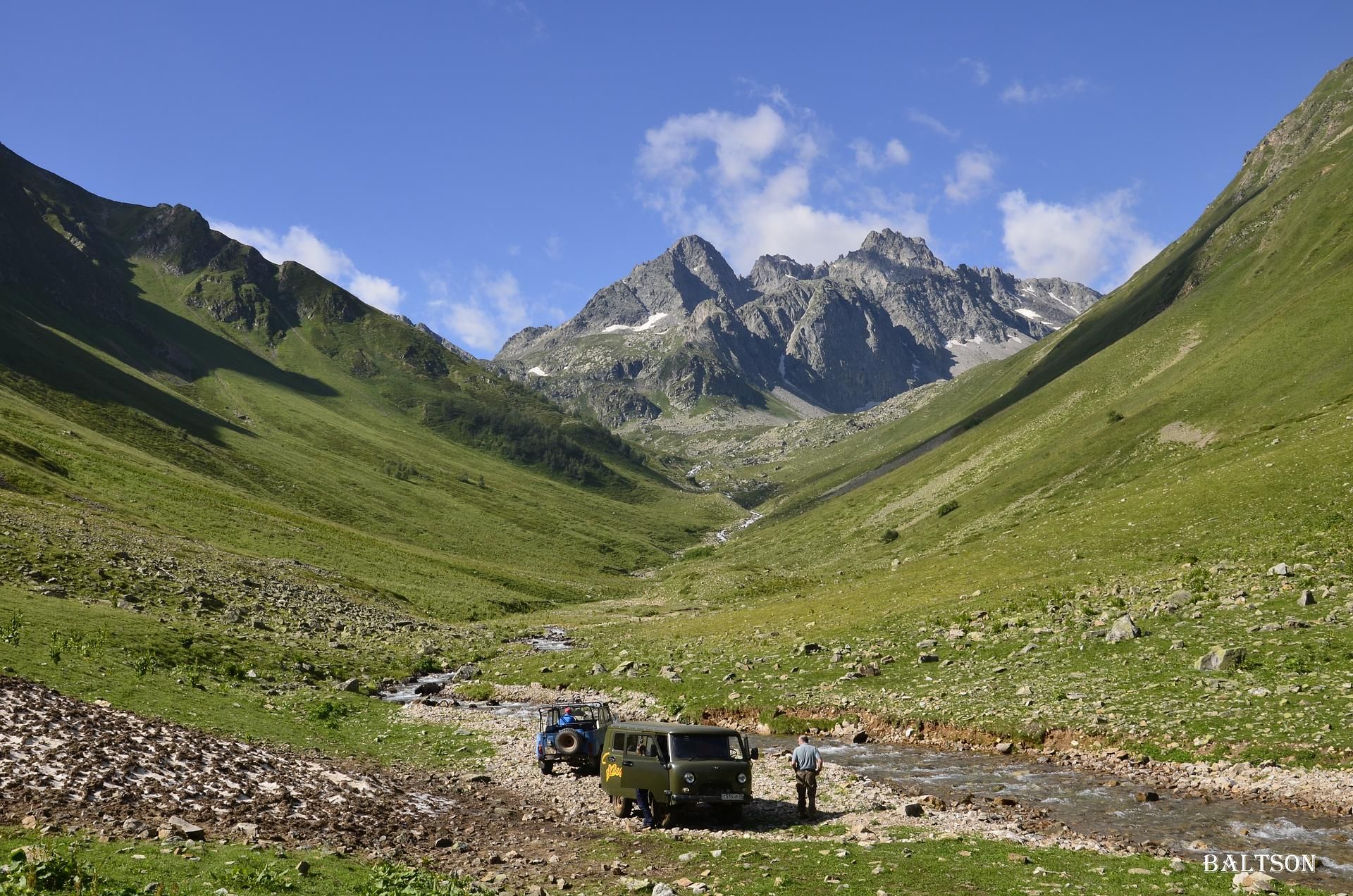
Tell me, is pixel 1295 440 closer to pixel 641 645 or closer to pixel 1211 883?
pixel 641 645

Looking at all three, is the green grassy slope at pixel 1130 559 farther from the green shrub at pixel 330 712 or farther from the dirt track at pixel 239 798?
the dirt track at pixel 239 798

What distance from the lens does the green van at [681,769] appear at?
24453mm

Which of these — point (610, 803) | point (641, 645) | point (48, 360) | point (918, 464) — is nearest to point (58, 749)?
point (610, 803)

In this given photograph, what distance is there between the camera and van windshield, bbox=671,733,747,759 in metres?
25.0

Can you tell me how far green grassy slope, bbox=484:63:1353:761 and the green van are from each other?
15222mm

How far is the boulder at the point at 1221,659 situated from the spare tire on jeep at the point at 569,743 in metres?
26.0

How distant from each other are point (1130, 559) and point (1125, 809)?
37.1 metres

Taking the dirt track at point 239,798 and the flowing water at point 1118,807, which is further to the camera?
the flowing water at point 1118,807

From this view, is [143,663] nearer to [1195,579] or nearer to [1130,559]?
[1195,579]

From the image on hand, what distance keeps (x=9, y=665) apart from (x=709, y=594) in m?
96.9

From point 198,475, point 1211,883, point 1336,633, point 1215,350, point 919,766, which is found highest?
point 1215,350

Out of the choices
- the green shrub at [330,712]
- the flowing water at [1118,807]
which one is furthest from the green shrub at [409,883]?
the green shrub at [330,712]

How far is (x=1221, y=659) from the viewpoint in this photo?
3369 centimetres

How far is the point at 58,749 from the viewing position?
2103cm
